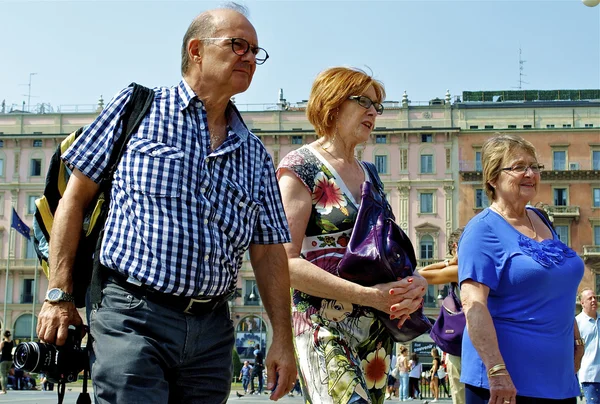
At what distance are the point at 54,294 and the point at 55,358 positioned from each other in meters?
0.22

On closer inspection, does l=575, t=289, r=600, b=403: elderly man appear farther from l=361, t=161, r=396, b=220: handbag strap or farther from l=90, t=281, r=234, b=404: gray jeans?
l=90, t=281, r=234, b=404: gray jeans

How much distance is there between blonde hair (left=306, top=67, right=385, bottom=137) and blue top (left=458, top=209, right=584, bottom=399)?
3.08ft

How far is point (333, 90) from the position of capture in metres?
4.56

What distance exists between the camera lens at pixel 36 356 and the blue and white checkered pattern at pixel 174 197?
1.18 ft

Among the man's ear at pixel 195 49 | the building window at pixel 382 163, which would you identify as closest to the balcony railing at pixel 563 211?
the building window at pixel 382 163

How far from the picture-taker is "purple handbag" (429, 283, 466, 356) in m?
7.32

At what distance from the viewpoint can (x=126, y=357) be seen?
9.71 feet

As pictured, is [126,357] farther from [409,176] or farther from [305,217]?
[409,176]

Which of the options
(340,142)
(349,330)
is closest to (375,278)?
(349,330)

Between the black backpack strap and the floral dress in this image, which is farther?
the floral dress

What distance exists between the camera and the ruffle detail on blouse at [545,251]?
14.6ft

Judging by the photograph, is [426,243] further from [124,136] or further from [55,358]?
[55,358]

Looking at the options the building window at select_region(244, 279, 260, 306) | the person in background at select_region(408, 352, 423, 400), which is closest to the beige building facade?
the building window at select_region(244, 279, 260, 306)

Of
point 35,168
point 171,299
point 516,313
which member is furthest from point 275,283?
point 35,168
